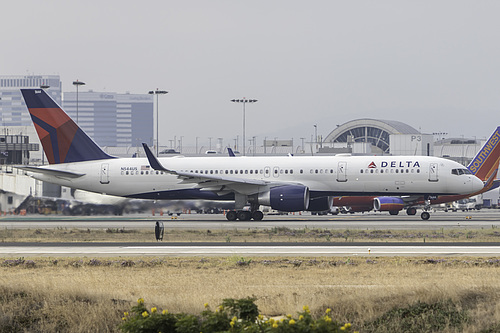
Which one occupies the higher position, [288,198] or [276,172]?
[276,172]

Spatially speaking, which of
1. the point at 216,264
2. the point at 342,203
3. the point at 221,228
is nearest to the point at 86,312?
the point at 216,264

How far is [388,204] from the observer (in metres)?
68.6

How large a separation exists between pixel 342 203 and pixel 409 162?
14.8 metres

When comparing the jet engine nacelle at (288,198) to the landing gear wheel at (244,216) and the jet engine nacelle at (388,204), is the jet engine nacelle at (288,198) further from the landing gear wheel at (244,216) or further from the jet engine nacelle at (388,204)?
the jet engine nacelle at (388,204)

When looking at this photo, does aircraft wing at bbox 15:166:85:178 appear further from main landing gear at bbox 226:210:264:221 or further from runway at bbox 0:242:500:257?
runway at bbox 0:242:500:257

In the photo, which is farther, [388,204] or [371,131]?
[371,131]

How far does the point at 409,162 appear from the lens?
55344 millimetres

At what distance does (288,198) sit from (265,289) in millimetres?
33290

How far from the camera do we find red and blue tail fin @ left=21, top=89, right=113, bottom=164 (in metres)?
58.8

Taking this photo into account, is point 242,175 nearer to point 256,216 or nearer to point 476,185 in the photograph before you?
point 256,216

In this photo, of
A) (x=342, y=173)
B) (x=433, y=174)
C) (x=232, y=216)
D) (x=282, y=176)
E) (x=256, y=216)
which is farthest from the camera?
(x=256, y=216)

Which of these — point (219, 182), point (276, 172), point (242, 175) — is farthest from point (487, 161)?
point (219, 182)

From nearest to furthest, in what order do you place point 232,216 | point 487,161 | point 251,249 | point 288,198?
point 251,249, point 288,198, point 232,216, point 487,161

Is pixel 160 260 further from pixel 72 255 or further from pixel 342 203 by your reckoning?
pixel 342 203
